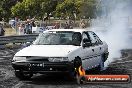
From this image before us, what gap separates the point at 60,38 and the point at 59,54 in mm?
1470

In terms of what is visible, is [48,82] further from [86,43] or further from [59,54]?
[86,43]

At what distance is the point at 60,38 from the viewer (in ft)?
41.6

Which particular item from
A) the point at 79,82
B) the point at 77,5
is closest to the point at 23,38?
the point at 79,82

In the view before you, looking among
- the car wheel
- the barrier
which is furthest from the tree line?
the car wheel

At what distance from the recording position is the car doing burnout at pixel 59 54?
36.9ft

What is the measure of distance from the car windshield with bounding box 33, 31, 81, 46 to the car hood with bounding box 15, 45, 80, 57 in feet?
1.40

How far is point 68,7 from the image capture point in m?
77.5

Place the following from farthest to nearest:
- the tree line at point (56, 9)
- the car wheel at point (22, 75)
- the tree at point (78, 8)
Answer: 1. the tree line at point (56, 9)
2. the tree at point (78, 8)
3. the car wheel at point (22, 75)

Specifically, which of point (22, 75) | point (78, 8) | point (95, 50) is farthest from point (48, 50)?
point (78, 8)

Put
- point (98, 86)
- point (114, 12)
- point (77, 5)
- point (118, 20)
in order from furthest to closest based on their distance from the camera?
1. point (77, 5)
2. point (114, 12)
3. point (118, 20)
4. point (98, 86)

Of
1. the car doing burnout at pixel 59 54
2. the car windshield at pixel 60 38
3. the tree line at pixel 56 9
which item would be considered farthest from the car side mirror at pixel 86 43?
the tree line at pixel 56 9

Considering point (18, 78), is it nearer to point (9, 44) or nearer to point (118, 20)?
point (9, 44)

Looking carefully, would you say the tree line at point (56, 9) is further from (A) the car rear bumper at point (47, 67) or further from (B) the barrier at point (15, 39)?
(A) the car rear bumper at point (47, 67)

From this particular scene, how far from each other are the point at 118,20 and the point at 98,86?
37.7 metres
